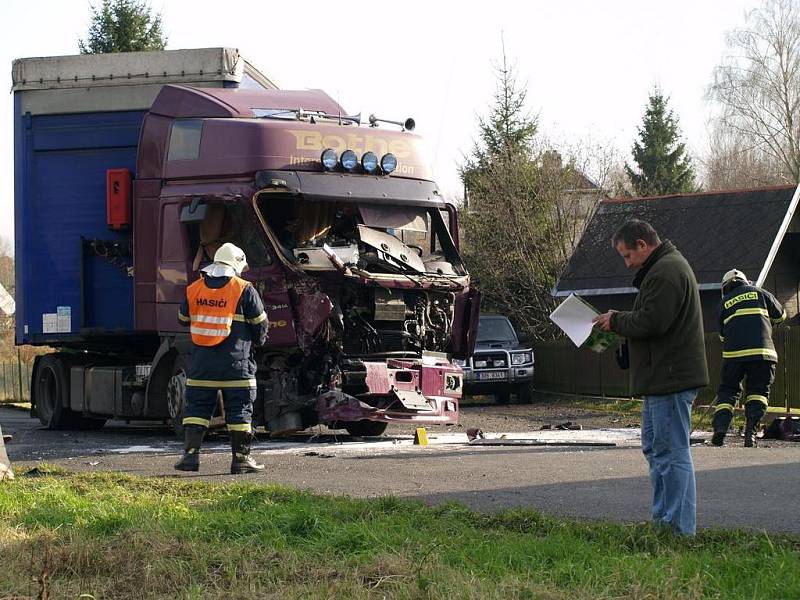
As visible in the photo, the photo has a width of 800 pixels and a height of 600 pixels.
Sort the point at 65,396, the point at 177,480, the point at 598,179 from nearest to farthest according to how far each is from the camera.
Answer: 1. the point at 177,480
2. the point at 65,396
3. the point at 598,179

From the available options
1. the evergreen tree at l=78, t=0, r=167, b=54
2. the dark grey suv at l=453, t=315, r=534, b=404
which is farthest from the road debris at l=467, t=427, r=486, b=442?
the evergreen tree at l=78, t=0, r=167, b=54

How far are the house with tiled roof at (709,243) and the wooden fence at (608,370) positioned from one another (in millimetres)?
2540

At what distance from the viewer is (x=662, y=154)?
202ft

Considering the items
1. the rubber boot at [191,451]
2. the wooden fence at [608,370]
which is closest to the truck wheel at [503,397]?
the wooden fence at [608,370]

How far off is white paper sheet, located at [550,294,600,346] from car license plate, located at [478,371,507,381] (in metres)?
16.7

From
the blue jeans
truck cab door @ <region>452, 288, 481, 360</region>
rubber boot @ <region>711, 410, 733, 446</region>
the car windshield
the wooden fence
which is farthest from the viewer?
the car windshield

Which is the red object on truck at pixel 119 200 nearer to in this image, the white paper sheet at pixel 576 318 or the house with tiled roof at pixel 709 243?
the white paper sheet at pixel 576 318

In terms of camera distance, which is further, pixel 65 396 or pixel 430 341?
pixel 65 396

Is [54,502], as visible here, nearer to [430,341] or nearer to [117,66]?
[430,341]

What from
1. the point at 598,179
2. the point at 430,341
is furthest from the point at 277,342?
the point at 598,179

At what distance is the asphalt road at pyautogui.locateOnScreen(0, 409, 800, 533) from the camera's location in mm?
8406

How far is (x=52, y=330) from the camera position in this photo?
1639 cm

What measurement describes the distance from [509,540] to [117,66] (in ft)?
35.9

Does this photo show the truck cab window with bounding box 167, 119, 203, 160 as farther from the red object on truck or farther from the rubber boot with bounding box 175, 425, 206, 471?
the rubber boot with bounding box 175, 425, 206, 471
